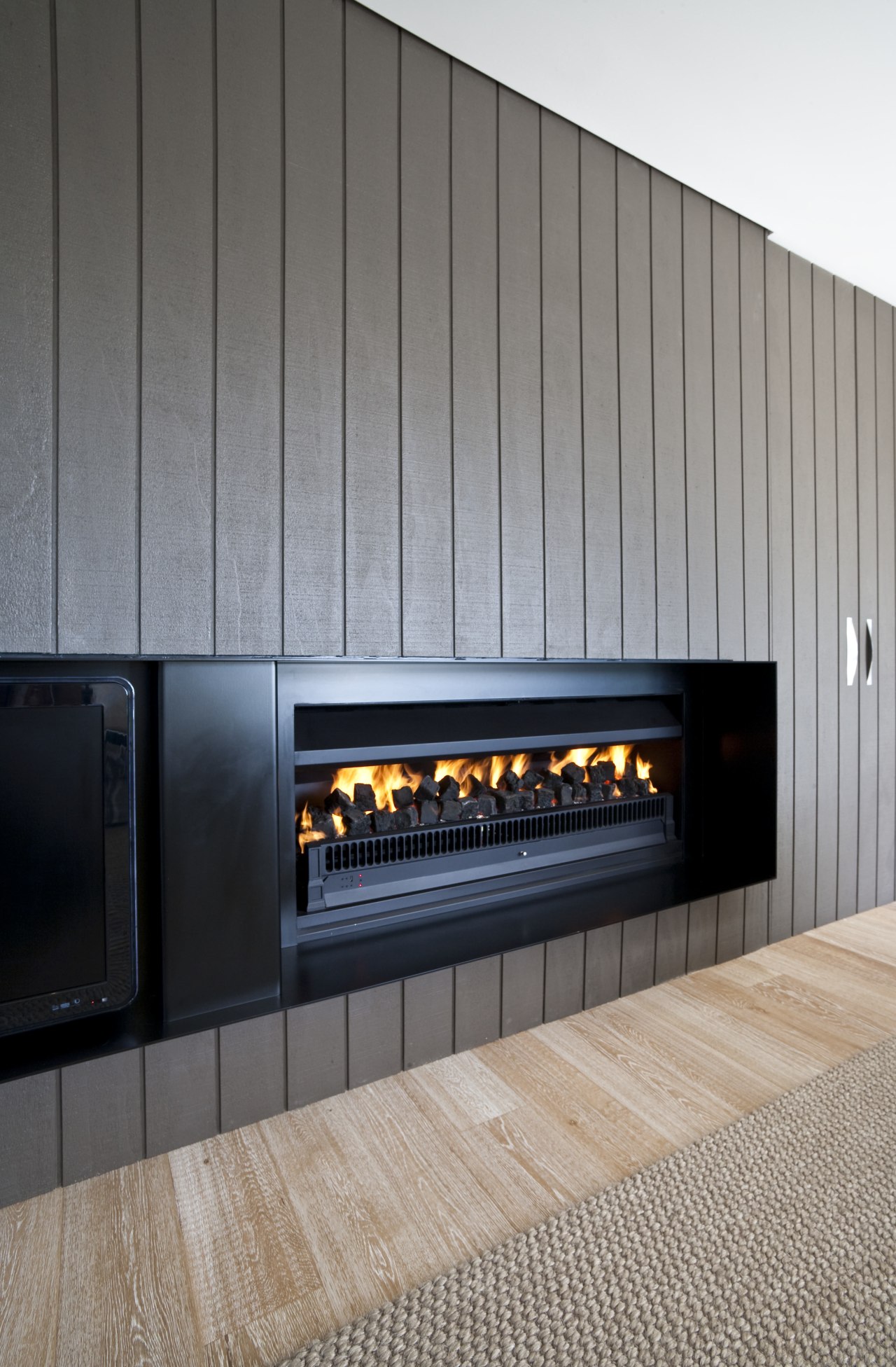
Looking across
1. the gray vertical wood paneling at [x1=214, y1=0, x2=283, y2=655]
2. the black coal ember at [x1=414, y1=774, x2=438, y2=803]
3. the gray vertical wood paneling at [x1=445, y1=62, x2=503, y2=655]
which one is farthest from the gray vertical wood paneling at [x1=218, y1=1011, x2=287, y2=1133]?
the gray vertical wood paneling at [x1=445, y1=62, x2=503, y2=655]

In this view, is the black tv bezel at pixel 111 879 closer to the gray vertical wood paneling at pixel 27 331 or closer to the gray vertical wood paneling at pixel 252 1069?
the gray vertical wood paneling at pixel 27 331

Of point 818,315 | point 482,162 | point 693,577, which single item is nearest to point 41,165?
point 482,162

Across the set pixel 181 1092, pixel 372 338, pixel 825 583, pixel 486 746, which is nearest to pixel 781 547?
pixel 825 583

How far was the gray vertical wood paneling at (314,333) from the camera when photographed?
1428 millimetres

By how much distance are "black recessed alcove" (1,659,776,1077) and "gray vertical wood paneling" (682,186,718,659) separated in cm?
21

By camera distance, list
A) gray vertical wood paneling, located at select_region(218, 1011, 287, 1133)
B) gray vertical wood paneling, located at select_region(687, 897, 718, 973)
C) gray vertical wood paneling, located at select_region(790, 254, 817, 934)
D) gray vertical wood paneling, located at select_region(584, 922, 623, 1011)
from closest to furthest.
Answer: gray vertical wood paneling, located at select_region(218, 1011, 287, 1133) → gray vertical wood paneling, located at select_region(584, 922, 623, 1011) → gray vertical wood paneling, located at select_region(687, 897, 718, 973) → gray vertical wood paneling, located at select_region(790, 254, 817, 934)

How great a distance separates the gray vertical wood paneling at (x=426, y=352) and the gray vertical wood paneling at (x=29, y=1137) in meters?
1.06

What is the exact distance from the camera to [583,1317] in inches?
39.7

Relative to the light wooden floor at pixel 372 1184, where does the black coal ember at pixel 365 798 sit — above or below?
above

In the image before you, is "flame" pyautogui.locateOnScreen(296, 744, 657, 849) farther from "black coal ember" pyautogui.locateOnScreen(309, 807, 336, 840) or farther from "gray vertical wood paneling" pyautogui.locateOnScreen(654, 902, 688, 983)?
"gray vertical wood paneling" pyautogui.locateOnScreen(654, 902, 688, 983)

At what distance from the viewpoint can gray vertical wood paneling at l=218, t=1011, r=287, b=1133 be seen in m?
1.42

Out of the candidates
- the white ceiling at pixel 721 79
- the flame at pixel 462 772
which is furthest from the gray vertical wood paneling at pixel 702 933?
the white ceiling at pixel 721 79

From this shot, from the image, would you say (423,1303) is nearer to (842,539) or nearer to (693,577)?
(693,577)

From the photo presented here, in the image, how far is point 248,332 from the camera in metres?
1.38
